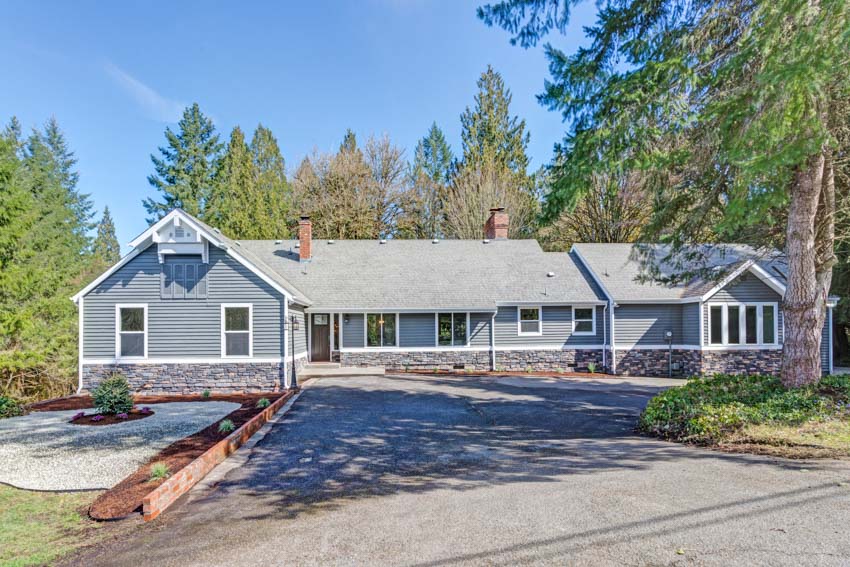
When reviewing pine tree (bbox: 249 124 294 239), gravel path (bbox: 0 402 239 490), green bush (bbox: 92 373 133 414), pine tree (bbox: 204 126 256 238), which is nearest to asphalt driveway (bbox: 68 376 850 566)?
gravel path (bbox: 0 402 239 490)

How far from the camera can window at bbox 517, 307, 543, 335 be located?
61.4 ft

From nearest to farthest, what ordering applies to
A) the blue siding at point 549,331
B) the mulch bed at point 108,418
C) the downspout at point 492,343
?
1. the mulch bed at point 108,418
2. the downspout at point 492,343
3. the blue siding at point 549,331

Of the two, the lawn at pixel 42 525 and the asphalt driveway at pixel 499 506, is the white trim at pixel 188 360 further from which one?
the lawn at pixel 42 525

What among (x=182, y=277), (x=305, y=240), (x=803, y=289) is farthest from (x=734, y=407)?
(x=305, y=240)

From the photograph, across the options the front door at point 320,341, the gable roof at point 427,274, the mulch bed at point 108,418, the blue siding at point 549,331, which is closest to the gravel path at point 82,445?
the mulch bed at point 108,418

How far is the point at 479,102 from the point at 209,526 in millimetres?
36508

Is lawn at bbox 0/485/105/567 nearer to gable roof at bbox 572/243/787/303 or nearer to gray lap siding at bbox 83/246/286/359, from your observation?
gray lap siding at bbox 83/246/286/359

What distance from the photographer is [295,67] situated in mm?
16125

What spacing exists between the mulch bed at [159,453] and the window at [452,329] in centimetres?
704

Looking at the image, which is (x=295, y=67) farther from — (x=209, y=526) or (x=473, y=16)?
(x=209, y=526)

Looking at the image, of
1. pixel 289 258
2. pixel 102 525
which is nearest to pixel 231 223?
pixel 289 258

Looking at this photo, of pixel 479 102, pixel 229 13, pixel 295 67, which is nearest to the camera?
pixel 229 13

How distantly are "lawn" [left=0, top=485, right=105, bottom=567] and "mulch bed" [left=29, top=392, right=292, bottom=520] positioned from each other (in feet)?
0.70

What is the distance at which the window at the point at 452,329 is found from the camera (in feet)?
60.6
